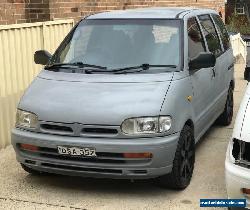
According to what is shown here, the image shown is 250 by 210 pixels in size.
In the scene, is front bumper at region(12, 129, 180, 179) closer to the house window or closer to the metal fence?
the metal fence

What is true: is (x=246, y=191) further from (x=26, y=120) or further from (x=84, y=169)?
(x=26, y=120)

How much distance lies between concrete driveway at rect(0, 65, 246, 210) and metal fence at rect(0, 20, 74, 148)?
113cm

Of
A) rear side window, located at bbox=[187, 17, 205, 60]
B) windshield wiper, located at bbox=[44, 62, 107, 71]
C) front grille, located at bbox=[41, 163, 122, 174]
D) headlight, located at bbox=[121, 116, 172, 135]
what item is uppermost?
rear side window, located at bbox=[187, 17, 205, 60]

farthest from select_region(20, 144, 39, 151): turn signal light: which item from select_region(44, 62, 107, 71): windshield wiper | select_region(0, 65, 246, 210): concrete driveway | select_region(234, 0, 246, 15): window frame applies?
select_region(234, 0, 246, 15): window frame

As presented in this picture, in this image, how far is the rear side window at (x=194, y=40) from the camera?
564 cm

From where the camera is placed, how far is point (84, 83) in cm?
501

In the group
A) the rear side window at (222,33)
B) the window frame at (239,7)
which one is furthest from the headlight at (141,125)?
the window frame at (239,7)

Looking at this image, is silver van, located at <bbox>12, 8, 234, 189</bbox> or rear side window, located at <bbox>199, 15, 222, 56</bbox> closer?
silver van, located at <bbox>12, 8, 234, 189</bbox>

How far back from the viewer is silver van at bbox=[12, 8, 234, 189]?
178 inches

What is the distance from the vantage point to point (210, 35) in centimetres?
659

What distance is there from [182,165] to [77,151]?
113cm

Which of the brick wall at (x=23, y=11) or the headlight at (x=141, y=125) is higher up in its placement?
the brick wall at (x=23, y=11)

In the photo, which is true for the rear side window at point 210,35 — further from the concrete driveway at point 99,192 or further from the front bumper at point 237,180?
the front bumper at point 237,180

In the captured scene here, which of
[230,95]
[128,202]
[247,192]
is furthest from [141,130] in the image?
[230,95]
